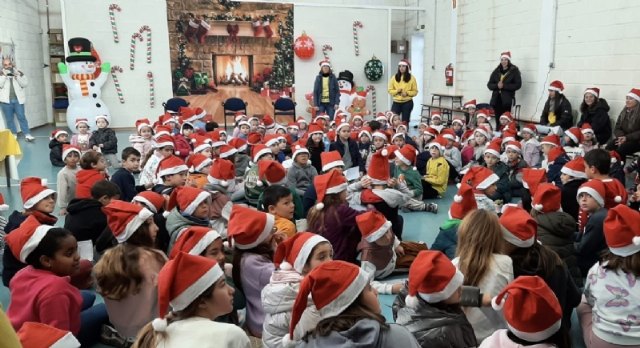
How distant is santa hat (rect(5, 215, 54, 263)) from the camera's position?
107 inches

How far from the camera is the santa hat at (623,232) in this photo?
2.51 meters

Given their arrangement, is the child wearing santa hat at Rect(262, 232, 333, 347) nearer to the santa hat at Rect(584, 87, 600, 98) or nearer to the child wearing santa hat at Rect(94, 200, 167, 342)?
the child wearing santa hat at Rect(94, 200, 167, 342)

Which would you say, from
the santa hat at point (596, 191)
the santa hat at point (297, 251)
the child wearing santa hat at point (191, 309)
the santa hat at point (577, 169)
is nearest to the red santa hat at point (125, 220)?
the santa hat at point (297, 251)

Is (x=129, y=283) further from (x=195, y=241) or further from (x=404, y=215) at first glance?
(x=404, y=215)

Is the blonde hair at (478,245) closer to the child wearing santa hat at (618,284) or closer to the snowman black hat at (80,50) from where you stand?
the child wearing santa hat at (618,284)

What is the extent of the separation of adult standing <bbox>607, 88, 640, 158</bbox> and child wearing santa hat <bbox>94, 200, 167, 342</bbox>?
6716 mm

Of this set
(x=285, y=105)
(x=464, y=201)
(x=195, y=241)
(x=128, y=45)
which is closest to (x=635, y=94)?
(x=464, y=201)

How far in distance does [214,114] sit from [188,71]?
1350mm

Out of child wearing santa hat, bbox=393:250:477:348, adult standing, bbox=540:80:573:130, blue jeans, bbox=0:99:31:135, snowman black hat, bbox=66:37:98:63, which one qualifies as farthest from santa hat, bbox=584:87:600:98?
blue jeans, bbox=0:99:31:135

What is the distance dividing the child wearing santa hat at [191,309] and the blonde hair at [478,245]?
46.1 inches

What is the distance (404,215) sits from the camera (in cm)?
609

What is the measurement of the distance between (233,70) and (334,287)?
1353 cm

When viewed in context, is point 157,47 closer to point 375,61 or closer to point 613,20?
point 375,61

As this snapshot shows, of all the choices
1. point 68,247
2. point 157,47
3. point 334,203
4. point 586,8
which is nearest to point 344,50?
point 157,47
